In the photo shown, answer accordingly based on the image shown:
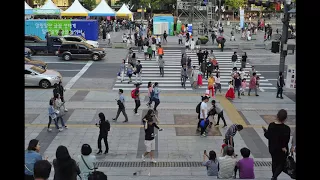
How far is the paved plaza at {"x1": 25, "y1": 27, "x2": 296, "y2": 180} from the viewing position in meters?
11.7

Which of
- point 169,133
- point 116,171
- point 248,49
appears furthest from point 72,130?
point 248,49

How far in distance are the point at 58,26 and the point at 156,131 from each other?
92.5 feet

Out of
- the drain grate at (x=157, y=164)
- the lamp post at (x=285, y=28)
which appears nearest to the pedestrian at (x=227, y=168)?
the drain grate at (x=157, y=164)

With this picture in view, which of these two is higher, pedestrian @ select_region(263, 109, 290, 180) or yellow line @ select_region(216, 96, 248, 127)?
pedestrian @ select_region(263, 109, 290, 180)

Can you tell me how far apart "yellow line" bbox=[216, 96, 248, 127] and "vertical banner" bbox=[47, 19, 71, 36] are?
2378cm

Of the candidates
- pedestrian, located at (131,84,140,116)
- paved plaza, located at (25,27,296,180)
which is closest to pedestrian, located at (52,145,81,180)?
paved plaza, located at (25,27,296,180)

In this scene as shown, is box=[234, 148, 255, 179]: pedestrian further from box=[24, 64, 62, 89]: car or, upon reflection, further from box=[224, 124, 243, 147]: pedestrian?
box=[24, 64, 62, 89]: car

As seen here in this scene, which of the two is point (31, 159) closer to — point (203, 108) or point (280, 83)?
point (203, 108)

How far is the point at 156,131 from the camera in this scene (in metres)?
15.2

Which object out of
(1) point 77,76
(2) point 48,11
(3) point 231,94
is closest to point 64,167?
(3) point 231,94
